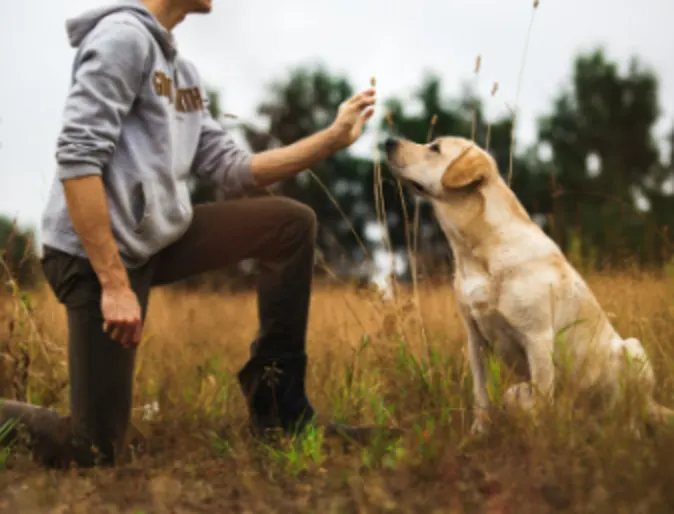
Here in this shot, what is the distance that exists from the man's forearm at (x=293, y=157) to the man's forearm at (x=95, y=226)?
914 mm

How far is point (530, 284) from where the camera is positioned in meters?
3.66

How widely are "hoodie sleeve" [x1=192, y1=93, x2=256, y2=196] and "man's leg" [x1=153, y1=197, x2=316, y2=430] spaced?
0.21m

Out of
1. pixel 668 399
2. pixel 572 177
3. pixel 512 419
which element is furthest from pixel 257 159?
pixel 572 177

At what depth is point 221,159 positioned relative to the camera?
165 inches

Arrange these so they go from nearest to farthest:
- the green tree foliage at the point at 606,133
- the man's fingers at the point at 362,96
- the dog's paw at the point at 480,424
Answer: the dog's paw at the point at 480,424 < the man's fingers at the point at 362,96 < the green tree foliage at the point at 606,133

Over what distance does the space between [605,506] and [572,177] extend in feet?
89.3

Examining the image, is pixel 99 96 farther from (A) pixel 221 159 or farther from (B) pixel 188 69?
(A) pixel 221 159

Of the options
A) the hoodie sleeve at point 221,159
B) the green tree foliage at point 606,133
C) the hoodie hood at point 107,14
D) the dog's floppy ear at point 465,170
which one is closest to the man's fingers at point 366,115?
the dog's floppy ear at point 465,170

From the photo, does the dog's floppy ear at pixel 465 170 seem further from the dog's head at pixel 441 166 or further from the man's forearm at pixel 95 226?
the man's forearm at pixel 95 226

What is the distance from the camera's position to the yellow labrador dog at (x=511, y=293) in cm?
364

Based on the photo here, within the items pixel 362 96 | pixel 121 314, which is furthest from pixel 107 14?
pixel 121 314

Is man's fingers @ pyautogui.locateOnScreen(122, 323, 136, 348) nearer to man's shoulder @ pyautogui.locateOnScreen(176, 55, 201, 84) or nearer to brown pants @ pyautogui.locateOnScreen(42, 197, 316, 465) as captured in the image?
brown pants @ pyautogui.locateOnScreen(42, 197, 316, 465)

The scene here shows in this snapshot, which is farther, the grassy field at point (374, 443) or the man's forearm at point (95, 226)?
the man's forearm at point (95, 226)

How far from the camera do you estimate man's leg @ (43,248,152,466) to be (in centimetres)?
352
